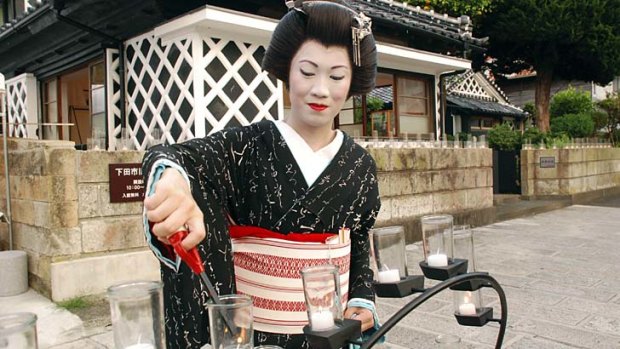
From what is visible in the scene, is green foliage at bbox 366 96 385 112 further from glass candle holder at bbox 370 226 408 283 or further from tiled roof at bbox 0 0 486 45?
glass candle holder at bbox 370 226 408 283

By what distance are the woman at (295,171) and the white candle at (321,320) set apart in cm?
35

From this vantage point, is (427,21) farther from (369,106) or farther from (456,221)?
(456,221)

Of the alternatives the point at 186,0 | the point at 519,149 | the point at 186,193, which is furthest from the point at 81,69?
the point at 519,149

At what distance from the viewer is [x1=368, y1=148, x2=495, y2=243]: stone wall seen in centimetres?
693

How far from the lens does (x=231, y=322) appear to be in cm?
113

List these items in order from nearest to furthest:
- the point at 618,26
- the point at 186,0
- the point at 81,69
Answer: the point at 186,0 → the point at 81,69 → the point at 618,26

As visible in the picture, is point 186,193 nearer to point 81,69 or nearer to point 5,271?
point 5,271

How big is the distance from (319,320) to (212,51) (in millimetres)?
5359

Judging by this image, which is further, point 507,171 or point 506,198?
point 507,171

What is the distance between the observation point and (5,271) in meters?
4.65

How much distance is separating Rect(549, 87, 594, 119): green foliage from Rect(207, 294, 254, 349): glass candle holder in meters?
17.7

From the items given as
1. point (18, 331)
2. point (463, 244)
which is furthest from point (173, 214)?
point (463, 244)

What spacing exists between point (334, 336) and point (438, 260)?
94 cm

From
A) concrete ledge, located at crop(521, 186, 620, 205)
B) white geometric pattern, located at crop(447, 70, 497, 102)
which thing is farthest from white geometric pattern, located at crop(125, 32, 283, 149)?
white geometric pattern, located at crop(447, 70, 497, 102)
